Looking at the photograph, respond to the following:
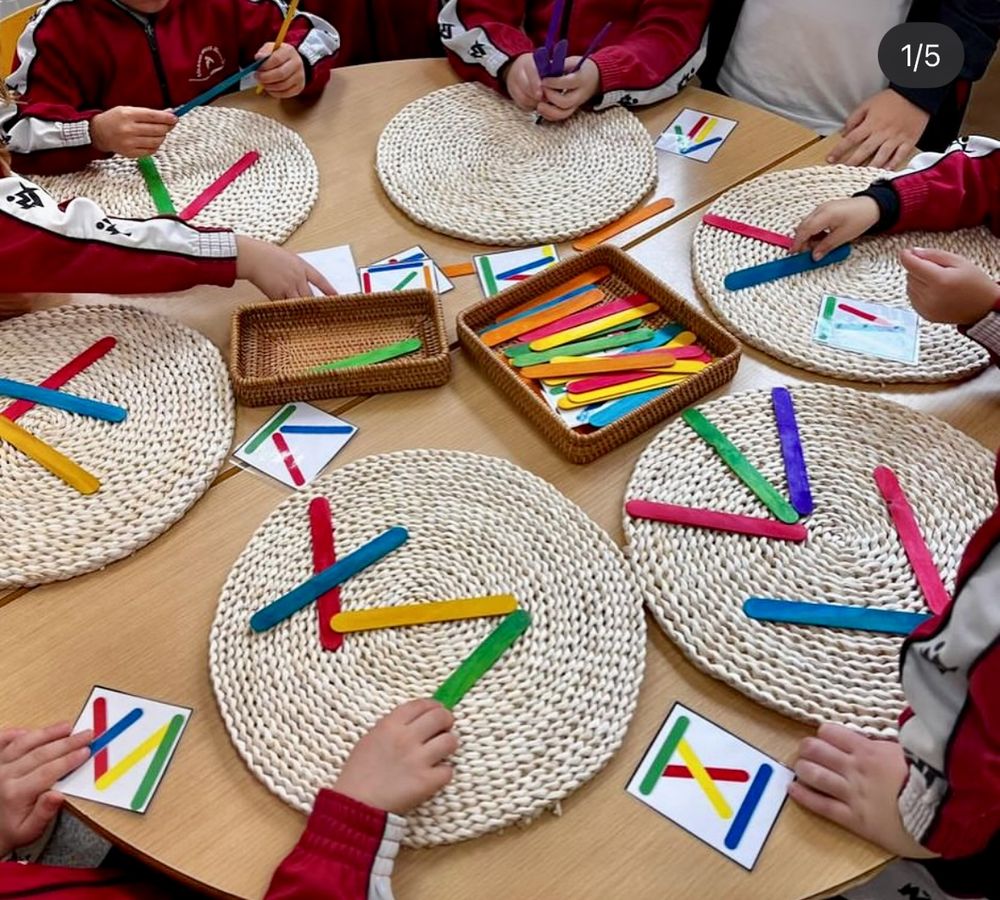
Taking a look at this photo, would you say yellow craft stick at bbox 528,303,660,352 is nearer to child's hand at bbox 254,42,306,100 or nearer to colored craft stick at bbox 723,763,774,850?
colored craft stick at bbox 723,763,774,850

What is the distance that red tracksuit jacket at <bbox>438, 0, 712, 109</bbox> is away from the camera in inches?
46.7

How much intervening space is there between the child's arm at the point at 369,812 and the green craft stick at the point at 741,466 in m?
0.34

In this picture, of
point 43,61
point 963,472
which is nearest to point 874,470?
point 963,472

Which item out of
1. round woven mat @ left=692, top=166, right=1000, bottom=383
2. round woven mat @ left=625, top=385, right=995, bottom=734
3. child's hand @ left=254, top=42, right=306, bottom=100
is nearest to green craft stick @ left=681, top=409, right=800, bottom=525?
round woven mat @ left=625, top=385, right=995, bottom=734

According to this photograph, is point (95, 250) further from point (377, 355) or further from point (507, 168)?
point (507, 168)

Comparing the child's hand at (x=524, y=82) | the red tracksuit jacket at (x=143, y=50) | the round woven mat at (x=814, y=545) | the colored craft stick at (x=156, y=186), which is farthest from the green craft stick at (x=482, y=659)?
the red tracksuit jacket at (x=143, y=50)

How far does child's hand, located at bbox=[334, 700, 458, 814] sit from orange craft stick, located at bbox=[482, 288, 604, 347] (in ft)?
1.31

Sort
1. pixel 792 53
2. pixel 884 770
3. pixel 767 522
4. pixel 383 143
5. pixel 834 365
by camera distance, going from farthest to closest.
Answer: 1. pixel 792 53
2. pixel 383 143
3. pixel 834 365
4. pixel 767 522
5. pixel 884 770

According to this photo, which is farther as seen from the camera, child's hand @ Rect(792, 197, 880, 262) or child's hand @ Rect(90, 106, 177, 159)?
child's hand @ Rect(90, 106, 177, 159)

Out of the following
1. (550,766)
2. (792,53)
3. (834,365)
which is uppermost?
(792,53)

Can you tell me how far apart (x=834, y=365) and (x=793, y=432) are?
10 cm

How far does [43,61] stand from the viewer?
1.22 meters

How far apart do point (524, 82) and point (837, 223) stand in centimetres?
45

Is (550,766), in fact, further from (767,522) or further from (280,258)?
(280,258)
